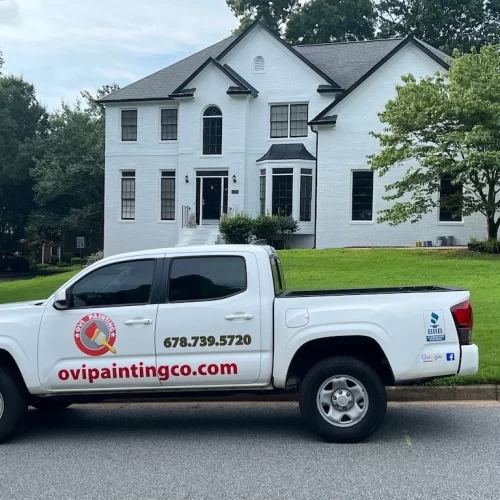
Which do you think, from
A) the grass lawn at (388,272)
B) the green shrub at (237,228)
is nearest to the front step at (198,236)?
the green shrub at (237,228)

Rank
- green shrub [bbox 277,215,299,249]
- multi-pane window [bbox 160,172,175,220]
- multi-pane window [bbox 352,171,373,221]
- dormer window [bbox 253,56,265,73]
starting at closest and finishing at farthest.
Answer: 1. multi-pane window [bbox 352,171,373,221]
2. green shrub [bbox 277,215,299,249]
3. dormer window [bbox 253,56,265,73]
4. multi-pane window [bbox 160,172,175,220]

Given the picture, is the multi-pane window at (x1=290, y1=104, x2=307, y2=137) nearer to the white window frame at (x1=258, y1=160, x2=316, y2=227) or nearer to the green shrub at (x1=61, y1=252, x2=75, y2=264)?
the white window frame at (x1=258, y1=160, x2=316, y2=227)

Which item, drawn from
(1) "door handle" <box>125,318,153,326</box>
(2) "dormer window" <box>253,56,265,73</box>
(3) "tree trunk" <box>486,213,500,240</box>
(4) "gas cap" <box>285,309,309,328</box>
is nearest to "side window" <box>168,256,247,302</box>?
(1) "door handle" <box>125,318,153,326</box>

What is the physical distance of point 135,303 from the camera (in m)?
6.38

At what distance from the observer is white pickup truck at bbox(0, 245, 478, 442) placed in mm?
6047

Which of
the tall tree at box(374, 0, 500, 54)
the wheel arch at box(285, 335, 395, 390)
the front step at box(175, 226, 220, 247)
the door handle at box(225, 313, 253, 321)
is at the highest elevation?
the tall tree at box(374, 0, 500, 54)

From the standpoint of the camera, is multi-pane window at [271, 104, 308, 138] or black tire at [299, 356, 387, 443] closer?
black tire at [299, 356, 387, 443]

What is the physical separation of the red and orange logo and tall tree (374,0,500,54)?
1807 inches

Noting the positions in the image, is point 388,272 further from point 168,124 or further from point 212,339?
point 168,124

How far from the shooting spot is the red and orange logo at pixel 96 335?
6266 mm

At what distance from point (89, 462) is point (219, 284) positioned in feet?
6.36

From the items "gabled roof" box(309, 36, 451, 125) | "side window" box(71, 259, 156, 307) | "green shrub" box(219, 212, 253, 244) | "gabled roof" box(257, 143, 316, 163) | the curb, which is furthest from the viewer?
"gabled roof" box(257, 143, 316, 163)

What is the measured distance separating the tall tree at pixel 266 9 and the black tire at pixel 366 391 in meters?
48.9

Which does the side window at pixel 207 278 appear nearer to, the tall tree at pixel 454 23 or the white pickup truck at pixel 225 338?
the white pickup truck at pixel 225 338
